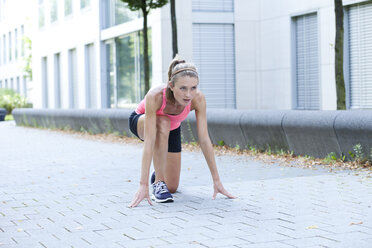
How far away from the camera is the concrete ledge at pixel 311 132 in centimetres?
906

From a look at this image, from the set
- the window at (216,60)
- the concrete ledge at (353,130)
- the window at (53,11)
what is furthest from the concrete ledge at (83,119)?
the concrete ledge at (353,130)

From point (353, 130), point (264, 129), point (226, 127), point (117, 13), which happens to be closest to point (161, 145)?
point (353, 130)

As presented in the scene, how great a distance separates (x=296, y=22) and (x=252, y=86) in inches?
114

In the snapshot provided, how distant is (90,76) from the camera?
27156mm

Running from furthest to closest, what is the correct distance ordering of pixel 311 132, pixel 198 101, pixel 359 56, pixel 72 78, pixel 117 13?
pixel 72 78 < pixel 117 13 < pixel 359 56 < pixel 311 132 < pixel 198 101

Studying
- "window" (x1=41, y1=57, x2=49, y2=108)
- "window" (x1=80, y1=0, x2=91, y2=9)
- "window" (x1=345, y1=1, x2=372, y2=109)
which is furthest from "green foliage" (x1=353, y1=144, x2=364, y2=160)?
"window" (x1=41, y1=57, x2=49, y2=108)

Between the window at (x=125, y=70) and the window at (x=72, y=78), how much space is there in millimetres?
4738

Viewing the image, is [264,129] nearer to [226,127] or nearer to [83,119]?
[226,127]

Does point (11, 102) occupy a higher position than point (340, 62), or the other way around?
point (340, 62)

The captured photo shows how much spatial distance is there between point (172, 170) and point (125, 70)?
17.3 meters

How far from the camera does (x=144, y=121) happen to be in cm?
604

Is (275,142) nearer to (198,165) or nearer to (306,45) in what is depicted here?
(198,165)

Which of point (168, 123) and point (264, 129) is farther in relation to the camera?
point (264, 129)

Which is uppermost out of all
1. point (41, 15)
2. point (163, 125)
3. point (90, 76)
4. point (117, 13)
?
point (41, 15)
